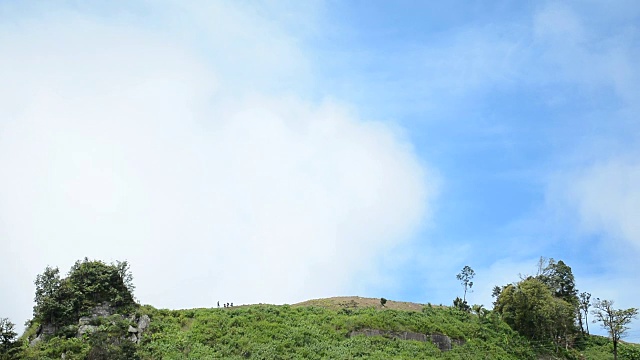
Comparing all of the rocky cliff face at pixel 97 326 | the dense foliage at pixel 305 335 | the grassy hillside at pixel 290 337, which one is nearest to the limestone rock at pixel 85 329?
the rocky cliff face at pixel 97 326

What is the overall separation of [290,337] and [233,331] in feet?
15.9

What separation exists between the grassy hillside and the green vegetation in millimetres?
83

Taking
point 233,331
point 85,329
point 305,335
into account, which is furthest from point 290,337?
point 85,329

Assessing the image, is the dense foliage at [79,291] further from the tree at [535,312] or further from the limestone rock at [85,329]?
the tree at [535,312]

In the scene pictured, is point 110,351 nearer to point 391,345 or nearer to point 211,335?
point 211,335

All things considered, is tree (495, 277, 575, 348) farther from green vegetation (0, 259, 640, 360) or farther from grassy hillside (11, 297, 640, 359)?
grassy hillside (11, 297, 640, 359)

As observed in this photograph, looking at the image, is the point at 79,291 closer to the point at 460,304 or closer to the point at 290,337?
the point at 290,337

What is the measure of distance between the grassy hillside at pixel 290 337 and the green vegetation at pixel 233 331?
0.08m

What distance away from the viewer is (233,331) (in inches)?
1608

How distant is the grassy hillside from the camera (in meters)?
36.0

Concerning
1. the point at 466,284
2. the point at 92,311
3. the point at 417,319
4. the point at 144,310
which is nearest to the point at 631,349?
the point at 466,284

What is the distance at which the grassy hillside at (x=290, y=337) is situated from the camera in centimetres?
3597

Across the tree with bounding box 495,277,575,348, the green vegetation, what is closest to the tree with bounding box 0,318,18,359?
the green vegetation

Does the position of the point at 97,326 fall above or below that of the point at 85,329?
above
